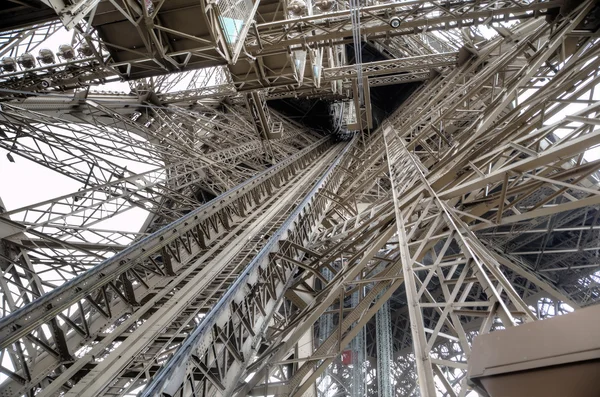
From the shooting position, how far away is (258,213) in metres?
12.1

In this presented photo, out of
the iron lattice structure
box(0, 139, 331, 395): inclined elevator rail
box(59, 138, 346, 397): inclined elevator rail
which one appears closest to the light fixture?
the iron lattice structure

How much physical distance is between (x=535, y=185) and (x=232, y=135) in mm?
15865

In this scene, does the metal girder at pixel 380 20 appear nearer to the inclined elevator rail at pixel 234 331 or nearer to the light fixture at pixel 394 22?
the light fixture at pixel 394 22

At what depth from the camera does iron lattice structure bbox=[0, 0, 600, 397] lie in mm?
5160

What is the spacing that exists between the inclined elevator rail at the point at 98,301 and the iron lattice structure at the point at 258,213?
1.4 inches

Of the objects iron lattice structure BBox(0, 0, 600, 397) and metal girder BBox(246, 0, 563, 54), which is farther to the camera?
metal girder BBox(246, 0, 563, 54)

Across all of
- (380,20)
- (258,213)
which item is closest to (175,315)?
(258,213)

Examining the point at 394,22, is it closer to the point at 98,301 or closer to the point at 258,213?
the point at 258,213

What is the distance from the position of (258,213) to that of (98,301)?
5.99m

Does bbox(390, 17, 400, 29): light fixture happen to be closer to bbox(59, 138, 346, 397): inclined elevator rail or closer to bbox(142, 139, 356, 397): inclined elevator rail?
bbox(142, 139, 356, 397): inclined elevator rail

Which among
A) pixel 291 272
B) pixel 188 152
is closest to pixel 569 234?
pixel 291 272

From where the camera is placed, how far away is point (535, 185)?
6.17m

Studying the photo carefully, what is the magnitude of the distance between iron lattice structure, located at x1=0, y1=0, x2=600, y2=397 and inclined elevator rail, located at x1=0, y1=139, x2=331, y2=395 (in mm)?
35

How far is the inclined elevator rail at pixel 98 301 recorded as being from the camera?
4.97 metres
